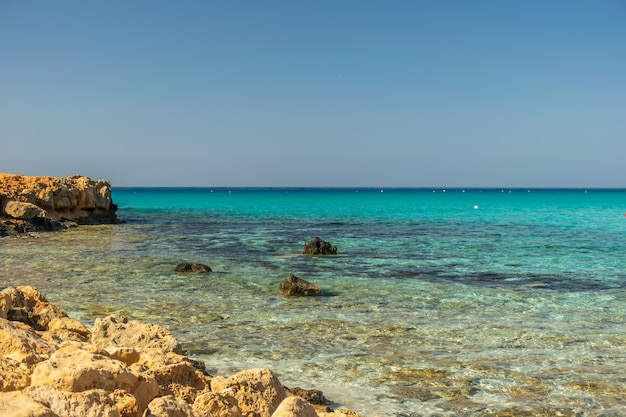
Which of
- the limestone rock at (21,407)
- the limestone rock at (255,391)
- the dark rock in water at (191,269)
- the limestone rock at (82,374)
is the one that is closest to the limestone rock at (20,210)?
the dark rock in water at (191,269)

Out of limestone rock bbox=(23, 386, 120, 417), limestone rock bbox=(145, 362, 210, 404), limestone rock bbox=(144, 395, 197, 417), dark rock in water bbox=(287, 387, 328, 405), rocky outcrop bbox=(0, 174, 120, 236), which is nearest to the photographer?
limestone rock bbox=(23, 386, 120, 417)

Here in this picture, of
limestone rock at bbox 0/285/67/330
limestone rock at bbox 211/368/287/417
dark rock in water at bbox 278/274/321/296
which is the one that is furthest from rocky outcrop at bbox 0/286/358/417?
dark rock in water at bbox 278/274/321/296

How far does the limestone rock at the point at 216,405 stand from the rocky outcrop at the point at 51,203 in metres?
30.7

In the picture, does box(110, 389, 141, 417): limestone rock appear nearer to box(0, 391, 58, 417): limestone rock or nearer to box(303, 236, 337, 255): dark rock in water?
box(0, 391, 58, 417): limestone rock

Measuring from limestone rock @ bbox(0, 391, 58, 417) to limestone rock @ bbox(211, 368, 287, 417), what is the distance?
1882 millimetres

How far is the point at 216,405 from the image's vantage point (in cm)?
519

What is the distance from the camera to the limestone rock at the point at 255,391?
5609 mm

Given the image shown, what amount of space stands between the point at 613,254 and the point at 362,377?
20.9m

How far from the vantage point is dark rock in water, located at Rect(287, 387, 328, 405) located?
7.55 m

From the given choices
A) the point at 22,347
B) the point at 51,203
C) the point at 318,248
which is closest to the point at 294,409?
the point at 22,347

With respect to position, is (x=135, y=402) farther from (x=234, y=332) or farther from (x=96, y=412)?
(x=234, y=332)

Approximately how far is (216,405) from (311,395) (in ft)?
8.59

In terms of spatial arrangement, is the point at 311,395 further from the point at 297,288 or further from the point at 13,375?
the point at 297,288

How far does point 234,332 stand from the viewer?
11391 mm
